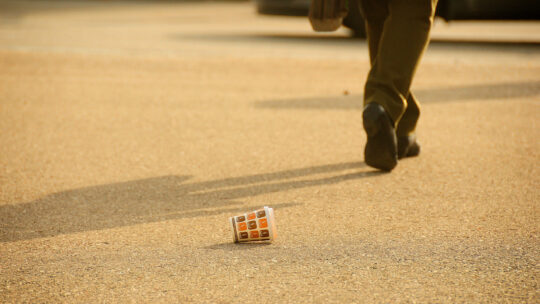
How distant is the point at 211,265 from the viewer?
2.14 metres

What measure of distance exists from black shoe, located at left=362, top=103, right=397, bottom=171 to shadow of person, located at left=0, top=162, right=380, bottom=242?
0.21 meters

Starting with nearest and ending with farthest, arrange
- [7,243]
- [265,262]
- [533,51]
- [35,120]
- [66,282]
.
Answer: [66,282] → [265,262] → [7,243] → [35,120] → [533,51]

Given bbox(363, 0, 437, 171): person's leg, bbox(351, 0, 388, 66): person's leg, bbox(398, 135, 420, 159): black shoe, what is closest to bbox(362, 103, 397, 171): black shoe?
bbox(363, 0, 437, 171): person's leg

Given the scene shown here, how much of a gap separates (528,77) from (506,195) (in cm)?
366

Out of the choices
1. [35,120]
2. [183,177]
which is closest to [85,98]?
[35,120]

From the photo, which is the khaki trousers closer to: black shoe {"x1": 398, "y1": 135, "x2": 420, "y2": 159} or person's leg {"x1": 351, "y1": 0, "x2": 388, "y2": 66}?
person's leg {"x1": 351, "y1": 0, "x2": 388, "y2": 66}

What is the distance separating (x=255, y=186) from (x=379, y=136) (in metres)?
0.64

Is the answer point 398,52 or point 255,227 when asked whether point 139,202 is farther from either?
point 398,52

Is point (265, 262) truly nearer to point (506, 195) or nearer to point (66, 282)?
point (66, 282)

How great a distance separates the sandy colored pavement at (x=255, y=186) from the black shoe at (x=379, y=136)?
13cm

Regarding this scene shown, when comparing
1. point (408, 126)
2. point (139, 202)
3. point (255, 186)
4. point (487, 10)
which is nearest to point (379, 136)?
point (408, 126)

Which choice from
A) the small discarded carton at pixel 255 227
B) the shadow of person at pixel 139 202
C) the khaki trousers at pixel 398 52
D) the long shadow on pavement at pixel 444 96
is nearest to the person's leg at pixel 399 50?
the khaki trousers at pixel 398 52

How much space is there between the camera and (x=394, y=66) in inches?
122

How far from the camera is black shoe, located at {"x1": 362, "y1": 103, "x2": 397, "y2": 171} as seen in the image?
9.76 ft
